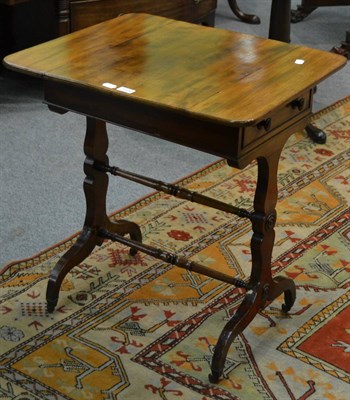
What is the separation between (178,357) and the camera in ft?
10.2

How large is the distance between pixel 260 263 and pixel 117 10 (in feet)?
7.69

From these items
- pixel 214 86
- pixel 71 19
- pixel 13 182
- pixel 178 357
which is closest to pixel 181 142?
pixel 214 86

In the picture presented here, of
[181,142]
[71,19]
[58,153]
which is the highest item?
[181,142]

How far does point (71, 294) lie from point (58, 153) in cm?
124

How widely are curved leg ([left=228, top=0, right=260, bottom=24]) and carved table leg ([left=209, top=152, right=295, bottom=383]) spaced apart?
11.3 feet

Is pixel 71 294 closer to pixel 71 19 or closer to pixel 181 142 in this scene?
pixel 181 142

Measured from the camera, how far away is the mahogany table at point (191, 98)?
2.73m

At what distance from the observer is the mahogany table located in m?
2.73

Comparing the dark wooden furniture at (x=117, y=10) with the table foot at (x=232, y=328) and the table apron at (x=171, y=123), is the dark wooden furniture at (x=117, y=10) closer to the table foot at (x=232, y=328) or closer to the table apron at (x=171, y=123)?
the table apron at (x=171, y=123)

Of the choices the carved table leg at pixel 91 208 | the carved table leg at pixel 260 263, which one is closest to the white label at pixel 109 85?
the carved table leg at pixel 91 208

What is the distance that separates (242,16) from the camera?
6328 millimetres

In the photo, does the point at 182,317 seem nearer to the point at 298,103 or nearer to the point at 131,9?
the point at 298,103

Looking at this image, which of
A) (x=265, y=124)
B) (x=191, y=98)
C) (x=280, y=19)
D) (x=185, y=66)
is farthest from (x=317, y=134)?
(x=191, y=98)

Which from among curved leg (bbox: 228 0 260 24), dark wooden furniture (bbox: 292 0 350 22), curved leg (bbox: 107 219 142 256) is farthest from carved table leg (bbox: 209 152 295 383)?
curved leg (bbox: 228 0 260 24)
